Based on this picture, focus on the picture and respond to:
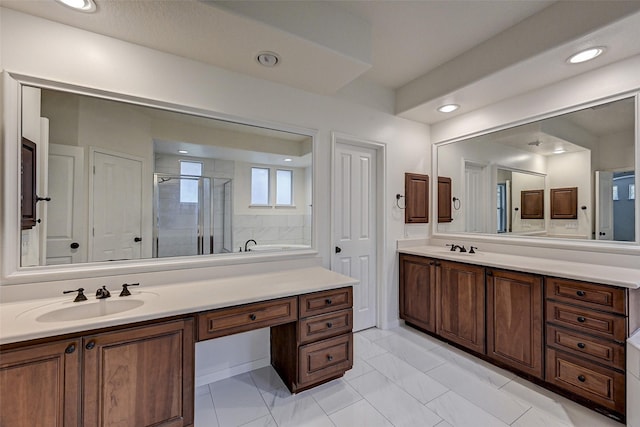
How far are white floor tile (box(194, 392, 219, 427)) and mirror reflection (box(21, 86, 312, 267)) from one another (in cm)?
101

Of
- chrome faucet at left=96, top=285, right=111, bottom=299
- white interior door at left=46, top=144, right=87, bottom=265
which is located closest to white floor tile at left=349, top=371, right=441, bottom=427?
chrome faucet at left=96, top=285, right=111, bottom=299

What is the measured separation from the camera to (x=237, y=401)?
191cm

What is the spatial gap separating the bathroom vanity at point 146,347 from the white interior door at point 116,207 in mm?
321

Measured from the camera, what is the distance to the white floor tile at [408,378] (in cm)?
199

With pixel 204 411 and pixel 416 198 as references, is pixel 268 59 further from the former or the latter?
pixel 204 411

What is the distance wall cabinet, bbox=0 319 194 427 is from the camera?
1186 mm

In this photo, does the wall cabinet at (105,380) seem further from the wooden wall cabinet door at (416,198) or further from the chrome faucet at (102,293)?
the wooden wall cabinet door at (416,198)

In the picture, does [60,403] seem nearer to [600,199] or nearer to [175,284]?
[175,284]

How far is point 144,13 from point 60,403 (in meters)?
2.00

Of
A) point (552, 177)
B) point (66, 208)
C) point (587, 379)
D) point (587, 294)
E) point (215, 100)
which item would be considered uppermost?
point (215, 100)

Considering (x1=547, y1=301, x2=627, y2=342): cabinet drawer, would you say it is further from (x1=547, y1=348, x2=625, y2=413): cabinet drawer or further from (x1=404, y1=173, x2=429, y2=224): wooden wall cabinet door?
(x1=404, y1=173, x2=429, y2=224): wooden wall cabinet door

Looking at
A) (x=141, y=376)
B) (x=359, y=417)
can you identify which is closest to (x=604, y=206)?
(x=359, y=417)

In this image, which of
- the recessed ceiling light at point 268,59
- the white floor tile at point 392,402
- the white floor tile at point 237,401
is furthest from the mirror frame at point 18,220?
the white floor tile at point 392,402

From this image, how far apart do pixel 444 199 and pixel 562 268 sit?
149 centimetres
